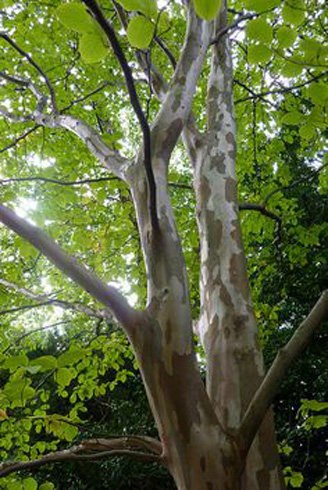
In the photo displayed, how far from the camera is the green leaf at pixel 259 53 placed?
1000mm

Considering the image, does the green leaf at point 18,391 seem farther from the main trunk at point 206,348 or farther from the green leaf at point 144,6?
the green leaf at point 144,6

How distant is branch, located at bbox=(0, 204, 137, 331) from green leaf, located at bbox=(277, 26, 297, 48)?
2.79 feet

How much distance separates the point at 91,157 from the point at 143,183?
314 centimetres

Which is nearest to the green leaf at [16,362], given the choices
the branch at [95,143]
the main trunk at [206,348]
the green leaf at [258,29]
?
the main trunk at [206,348]

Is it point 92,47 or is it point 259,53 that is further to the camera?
point 259,53

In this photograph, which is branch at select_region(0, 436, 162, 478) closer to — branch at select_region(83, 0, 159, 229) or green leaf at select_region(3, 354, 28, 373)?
green leaf at select_region(3, 354, 28, 373)

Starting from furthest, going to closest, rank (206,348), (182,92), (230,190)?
(230,190) < (182,92) < (206,348)

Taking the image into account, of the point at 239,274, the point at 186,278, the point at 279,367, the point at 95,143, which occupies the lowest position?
the point at 279,367

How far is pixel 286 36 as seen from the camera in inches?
40.2

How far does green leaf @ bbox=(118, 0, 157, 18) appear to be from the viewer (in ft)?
2.30

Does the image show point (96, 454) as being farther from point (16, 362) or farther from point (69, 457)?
point (16, 362)

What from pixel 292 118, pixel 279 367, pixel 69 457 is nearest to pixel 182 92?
pixel 292 118

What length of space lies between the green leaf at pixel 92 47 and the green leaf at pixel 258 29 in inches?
14.7

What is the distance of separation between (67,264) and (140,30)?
68 centimetres
